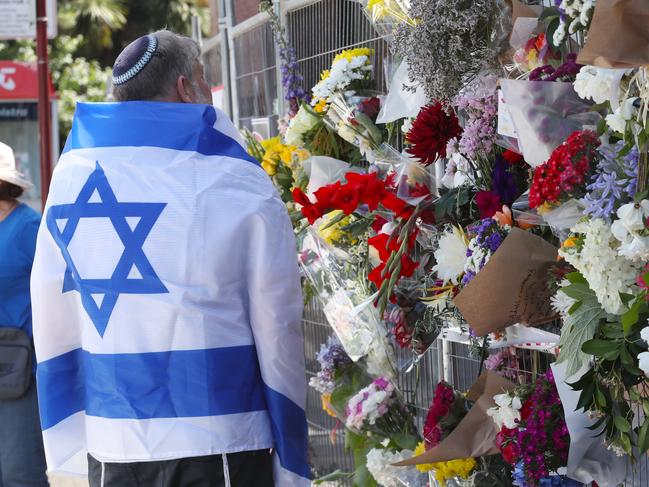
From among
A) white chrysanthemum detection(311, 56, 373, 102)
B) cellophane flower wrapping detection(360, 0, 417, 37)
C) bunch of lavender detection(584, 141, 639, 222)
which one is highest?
cellophane flower wrapping detection(360, 0, 417, 37)

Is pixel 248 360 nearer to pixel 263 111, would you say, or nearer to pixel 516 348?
pixel 516 348

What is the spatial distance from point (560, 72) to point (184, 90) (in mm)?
1039

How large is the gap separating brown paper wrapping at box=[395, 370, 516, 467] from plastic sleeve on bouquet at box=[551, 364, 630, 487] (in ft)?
1.19

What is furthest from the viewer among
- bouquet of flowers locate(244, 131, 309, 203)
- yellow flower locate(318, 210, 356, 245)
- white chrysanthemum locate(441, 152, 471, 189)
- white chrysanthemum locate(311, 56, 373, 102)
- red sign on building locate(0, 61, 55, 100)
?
red sign on building locate(0, 61, 55, 100)

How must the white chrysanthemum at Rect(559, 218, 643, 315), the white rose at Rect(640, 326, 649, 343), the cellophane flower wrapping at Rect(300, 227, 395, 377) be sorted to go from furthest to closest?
the cellophane flower wrapping at Rect(300, 227, 395, 377), the white chrysanthemum at Rect(559, 218, 643, 315), the white rose at Rect(640, 326, 649, 343)

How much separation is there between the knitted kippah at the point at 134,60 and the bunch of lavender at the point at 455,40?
2.45 feet

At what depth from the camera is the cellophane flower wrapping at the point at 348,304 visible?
12.0ft

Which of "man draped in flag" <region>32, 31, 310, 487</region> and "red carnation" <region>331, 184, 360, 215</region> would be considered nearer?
"man draped in flag" <region>32, 31, 310, 487</region>

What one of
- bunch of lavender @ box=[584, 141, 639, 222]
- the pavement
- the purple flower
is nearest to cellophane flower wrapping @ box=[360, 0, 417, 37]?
the purple flower

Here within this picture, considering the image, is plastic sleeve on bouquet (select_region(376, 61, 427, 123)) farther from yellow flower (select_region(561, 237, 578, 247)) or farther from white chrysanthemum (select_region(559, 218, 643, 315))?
white chrysanthemum (select_region(559, 218, 643, 315))

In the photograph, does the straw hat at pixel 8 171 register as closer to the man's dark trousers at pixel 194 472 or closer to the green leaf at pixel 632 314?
the man's dark trousers at pixel 194 472

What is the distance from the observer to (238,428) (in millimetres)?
2844

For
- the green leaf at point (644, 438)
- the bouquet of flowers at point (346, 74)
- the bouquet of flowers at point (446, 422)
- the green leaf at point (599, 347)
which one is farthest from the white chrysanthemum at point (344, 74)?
the green leaf at point (644, 438)

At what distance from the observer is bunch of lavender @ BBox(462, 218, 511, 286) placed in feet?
9.20
